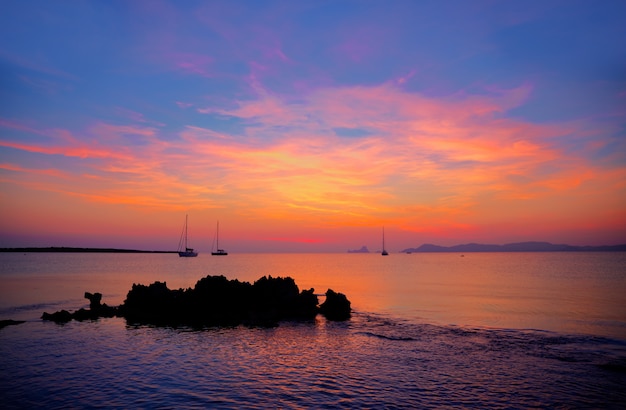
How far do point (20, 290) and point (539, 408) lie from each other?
283 feet

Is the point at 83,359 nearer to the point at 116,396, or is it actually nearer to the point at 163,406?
the point at 116,396

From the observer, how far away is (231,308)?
5128 cm

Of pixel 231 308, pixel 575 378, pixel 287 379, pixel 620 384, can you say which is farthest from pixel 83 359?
pixel 620 384

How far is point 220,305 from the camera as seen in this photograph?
51.0m

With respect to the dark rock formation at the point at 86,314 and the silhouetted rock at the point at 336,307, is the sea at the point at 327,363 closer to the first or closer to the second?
the dark rock formation at the point at 86,314

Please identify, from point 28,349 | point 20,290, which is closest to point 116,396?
point 28,349

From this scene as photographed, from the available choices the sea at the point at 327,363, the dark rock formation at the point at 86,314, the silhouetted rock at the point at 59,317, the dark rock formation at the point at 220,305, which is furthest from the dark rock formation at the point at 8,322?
the dark rock formation at the point at 220,305

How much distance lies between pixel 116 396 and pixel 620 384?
28128 mm

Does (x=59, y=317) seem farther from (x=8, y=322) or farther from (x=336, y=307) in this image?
(x=336, y=307)

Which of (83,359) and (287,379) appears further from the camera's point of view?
(83,359)

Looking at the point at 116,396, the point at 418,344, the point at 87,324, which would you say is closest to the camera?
the point at 116,396

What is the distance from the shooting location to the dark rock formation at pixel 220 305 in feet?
154

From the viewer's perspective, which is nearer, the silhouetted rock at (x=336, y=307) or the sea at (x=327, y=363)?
the sea at (x=327, y=363)

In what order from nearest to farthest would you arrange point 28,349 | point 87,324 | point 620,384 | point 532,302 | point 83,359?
point 620,384 → point 83,359 → point 28,349 → point 87,324 → point 532,302
